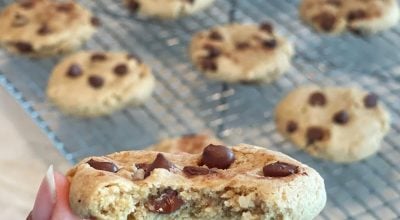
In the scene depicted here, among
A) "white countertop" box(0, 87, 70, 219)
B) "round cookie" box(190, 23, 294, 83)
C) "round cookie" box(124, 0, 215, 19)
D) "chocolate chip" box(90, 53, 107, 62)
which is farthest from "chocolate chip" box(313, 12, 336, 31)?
"white countertop" box(0, 87, 70, 219)

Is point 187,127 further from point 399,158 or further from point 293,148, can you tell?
point 399,158

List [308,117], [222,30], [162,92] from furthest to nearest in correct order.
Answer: [222,30]
[162,92]
[308,117]

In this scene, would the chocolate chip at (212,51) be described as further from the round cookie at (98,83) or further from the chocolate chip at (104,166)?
the chocolate chip at (104,166)

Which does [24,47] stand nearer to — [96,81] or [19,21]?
[19,21]

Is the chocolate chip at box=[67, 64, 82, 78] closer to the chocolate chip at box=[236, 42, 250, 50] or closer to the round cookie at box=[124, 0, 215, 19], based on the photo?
the round cookie at box=[124, 0, 215, 19]

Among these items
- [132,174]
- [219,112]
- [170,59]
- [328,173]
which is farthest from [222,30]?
[132,174]

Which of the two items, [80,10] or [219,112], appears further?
[80,10]

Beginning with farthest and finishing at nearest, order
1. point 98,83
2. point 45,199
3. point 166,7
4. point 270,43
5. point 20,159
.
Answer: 1. point 166,7
2. point 270,43
3. point 98,83
4. point 20,159
5. point 45,199

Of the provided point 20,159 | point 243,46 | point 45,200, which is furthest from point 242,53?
point 45,200
